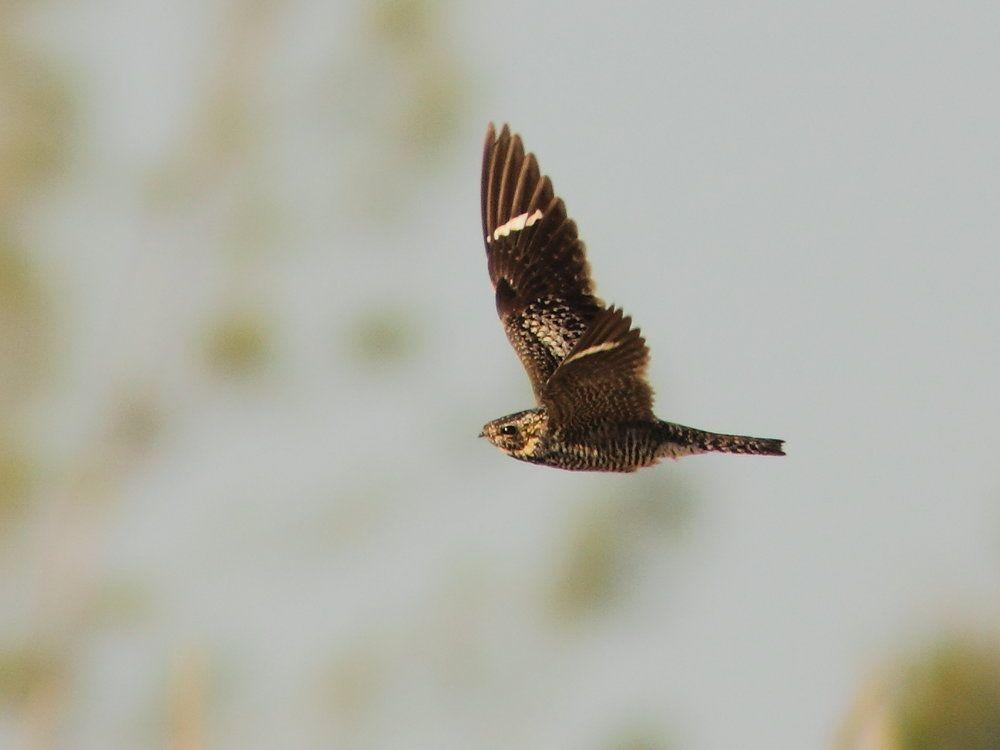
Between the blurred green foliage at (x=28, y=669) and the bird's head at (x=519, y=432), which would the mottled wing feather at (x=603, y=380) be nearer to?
the bird's head at (x=519, y=432)

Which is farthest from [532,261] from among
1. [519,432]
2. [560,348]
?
[519,432]

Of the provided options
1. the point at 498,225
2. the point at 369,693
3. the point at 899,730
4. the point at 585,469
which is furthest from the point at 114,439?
the point at 899,730

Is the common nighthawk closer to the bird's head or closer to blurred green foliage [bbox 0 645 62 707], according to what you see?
the bird's head

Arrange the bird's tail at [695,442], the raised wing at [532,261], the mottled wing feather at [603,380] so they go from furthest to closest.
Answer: the raised wing at [532,261] → the bird's tail at [695,442] → the mottled wing feather at [603,380]

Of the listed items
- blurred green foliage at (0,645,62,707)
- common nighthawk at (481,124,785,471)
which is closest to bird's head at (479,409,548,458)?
common nighthawk at (481,124,785,471)

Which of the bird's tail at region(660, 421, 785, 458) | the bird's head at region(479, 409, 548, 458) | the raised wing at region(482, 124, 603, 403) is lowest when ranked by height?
the bird's tail at region(660, 421, 785, 458)

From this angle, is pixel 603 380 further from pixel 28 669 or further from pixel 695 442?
pixel 28 669

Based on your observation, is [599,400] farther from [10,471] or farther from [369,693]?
[10,471]

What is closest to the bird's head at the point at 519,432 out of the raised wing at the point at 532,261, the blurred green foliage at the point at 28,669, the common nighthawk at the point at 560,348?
the common nighthawk at the point at 560,348
